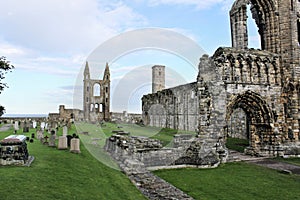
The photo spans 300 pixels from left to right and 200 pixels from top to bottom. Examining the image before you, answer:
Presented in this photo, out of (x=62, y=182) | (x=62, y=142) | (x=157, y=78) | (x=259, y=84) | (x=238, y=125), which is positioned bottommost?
(x=62, y=182)

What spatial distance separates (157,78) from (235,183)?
4230 centimetres

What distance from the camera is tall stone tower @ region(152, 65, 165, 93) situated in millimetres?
51009

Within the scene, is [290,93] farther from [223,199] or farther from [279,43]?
[223,199]

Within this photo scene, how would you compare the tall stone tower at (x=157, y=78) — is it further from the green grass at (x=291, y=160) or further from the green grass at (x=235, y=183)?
the green grass at (x=235, y=183)

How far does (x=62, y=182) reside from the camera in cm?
734

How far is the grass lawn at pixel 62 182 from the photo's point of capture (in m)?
6.21

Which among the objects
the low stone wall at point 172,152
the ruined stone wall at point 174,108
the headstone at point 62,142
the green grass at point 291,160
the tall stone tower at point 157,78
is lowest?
the green grass at point 291,160

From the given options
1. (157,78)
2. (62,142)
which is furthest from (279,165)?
(157,78)

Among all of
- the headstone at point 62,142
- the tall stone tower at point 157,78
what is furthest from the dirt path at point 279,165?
the tall stone tower at point 157,78

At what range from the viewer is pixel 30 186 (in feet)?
21.2

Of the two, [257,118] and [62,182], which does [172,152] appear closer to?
[257,118]

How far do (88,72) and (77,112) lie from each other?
9871 millimetres

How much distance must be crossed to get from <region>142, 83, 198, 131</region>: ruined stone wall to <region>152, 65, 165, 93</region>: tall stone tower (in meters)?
8.65

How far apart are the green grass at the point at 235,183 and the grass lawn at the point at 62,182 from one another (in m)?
2.10
